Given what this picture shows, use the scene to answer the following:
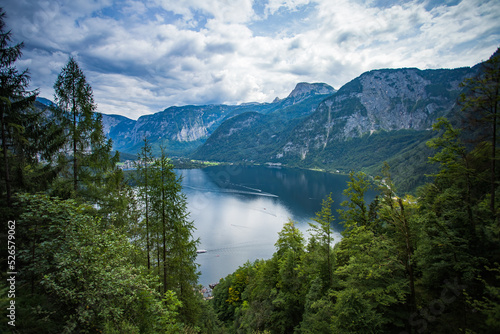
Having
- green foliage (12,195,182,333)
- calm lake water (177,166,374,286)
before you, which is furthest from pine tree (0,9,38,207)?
calm lake water (177,166,374,286)

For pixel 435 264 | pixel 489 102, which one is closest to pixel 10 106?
pixel 435 264

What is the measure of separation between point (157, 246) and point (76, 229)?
7.71 metres

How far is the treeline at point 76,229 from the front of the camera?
224 inches

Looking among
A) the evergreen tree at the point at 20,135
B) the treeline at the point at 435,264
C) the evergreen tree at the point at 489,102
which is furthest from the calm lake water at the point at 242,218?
the evergreen tree at the point at 20,135

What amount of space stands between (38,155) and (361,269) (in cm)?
1718

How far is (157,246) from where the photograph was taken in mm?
13875

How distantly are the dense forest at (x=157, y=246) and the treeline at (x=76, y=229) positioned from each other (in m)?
0.06

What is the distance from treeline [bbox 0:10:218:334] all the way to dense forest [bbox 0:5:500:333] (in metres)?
0.06

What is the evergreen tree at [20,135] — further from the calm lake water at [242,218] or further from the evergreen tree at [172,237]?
the calm lake water at [242,218]

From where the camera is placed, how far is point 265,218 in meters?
80.0

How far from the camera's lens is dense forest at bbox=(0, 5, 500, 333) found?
19.9 feet

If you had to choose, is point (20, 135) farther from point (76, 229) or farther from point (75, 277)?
point (75, 277)

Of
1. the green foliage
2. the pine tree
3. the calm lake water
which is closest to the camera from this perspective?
the green foliage

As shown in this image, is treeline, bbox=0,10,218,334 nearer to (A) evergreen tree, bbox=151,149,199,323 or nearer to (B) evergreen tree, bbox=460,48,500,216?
(A) evergreen tree, bbox=151,149,199,323
